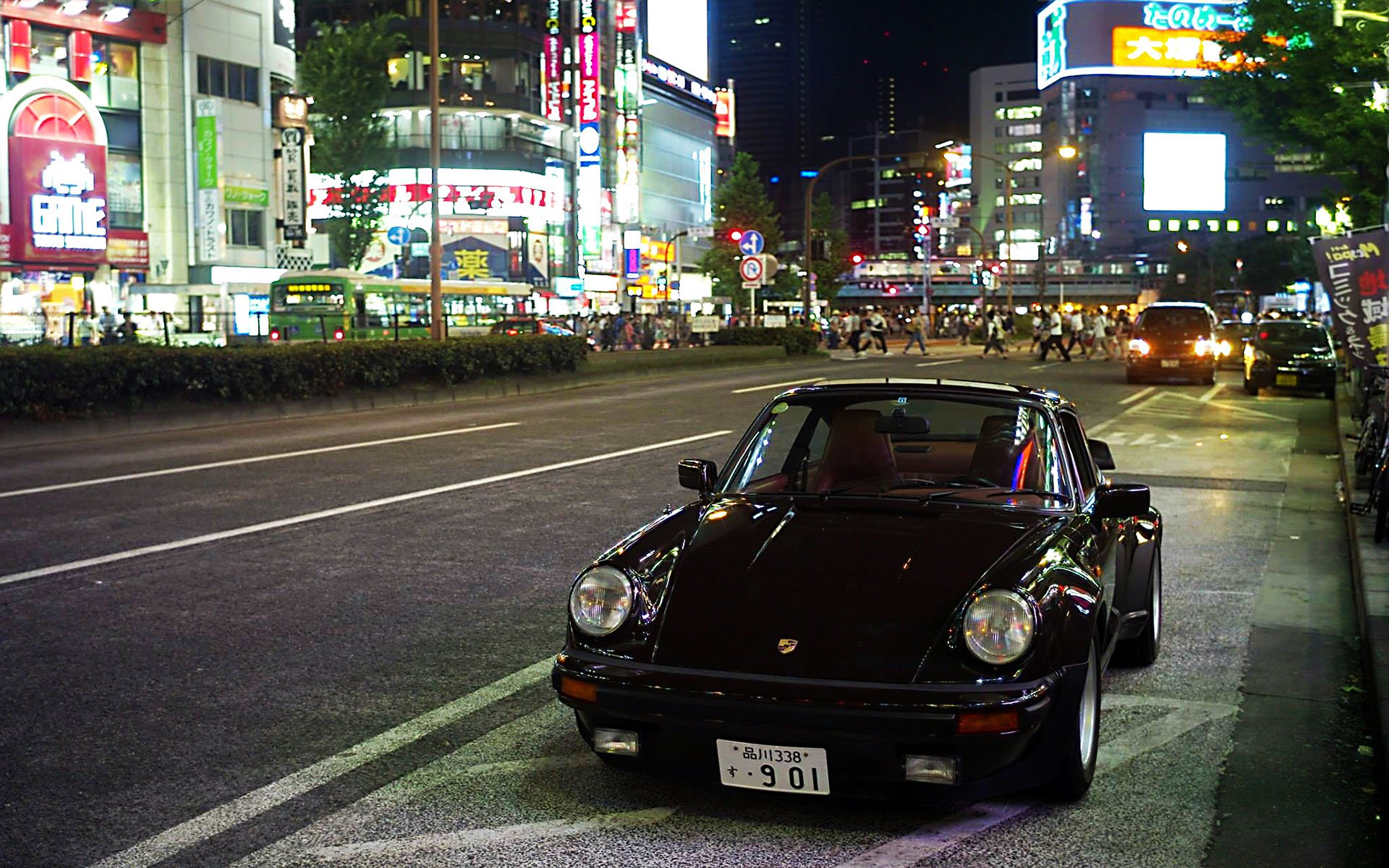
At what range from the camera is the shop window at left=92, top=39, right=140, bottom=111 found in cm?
4869

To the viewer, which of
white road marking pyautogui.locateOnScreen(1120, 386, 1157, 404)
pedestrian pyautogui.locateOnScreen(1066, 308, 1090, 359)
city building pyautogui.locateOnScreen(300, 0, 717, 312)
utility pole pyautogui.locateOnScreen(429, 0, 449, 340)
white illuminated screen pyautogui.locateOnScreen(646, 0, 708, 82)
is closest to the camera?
white road marking pyautogui.locateOnScreen(1120, 386, 1157, 404)

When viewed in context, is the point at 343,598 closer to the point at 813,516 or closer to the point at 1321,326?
the point at 813,516

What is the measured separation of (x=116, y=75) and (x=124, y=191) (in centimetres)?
388

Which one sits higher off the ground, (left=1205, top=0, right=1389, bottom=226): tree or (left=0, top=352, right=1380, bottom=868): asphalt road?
(left=1205, top=0, right=1389, bottom=226): tree

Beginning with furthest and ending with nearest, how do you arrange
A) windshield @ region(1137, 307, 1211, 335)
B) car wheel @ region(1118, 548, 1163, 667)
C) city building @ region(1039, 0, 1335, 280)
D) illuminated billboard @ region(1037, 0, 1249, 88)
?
city building @ region(1039, 0, 1335, 280)
illuminated billboard @ region(1037, 0, 1249, 88)
windshield @ region(1137, 307, 1211, 335)
car wheel @ region(1118, 548, 1163, 667)

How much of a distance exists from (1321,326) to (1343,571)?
68.4 feet

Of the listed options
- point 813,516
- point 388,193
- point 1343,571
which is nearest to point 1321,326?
point 1343,571

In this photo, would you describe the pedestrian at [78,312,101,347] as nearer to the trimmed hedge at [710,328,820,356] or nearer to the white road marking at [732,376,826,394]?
the white road marking at [732,376,826,394]

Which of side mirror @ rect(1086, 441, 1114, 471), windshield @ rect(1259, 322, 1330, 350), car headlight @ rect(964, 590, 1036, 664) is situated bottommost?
car headlight @ rect(964, 590, 1036, 664)

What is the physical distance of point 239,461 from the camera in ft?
47.9

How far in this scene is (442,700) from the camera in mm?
5863

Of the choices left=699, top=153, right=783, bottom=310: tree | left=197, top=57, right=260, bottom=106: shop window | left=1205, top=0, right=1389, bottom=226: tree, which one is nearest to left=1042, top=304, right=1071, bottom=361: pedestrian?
left=1205, top=0, right=1389, bottom=226: tree

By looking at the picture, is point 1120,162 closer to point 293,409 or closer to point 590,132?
point 590,132

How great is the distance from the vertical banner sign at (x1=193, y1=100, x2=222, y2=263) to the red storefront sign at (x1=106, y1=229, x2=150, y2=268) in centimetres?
209
